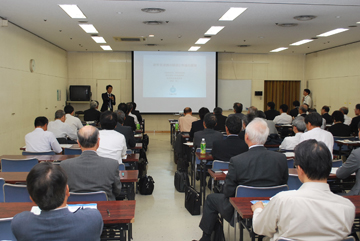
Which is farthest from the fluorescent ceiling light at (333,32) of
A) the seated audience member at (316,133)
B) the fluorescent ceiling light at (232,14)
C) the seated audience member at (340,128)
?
the seated audience member at (316,133)

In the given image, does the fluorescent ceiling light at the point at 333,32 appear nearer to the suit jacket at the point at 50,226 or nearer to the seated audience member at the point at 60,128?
the seated audience member at the point at 60,128

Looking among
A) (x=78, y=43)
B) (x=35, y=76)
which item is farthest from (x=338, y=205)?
(x=78, y=43)

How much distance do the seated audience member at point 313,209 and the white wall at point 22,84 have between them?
7.29 m

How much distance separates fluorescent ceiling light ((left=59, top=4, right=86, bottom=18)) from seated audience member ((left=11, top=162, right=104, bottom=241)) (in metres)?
5.84

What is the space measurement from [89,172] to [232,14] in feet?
19.0

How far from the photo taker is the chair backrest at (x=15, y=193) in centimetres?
286

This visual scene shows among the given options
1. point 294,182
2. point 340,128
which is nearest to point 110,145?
point 294,182

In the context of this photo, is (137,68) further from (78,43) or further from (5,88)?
(5,88)

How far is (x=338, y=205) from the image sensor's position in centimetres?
172

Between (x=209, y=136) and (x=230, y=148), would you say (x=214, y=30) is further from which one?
(x=230, y=148)

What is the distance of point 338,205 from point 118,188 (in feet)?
5.67

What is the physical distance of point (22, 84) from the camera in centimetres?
858

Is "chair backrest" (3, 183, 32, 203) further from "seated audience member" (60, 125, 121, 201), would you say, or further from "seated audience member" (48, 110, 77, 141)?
"seated audience member" (48, 110, 77, 141)

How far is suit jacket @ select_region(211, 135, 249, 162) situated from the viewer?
3.95 metres
